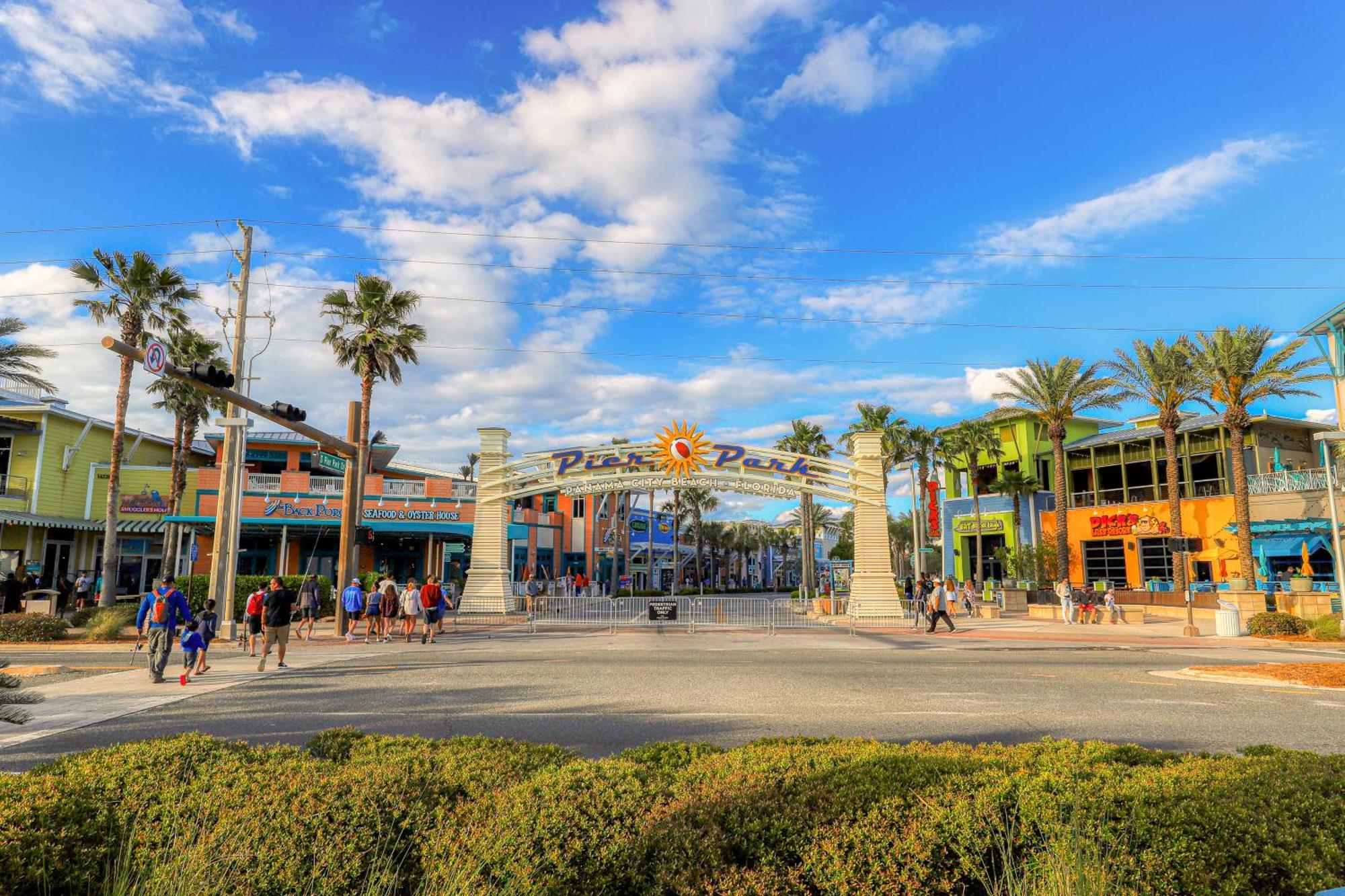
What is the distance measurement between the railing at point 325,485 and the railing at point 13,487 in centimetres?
1448

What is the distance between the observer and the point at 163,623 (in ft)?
45.8

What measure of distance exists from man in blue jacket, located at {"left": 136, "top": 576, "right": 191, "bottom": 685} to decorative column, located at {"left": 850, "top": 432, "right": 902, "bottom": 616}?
72.1ft

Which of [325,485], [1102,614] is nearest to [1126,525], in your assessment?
[1102,614]

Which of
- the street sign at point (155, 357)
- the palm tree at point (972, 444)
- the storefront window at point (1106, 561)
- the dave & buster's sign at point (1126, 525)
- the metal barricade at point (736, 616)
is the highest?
the palm tree at point (972, 444)

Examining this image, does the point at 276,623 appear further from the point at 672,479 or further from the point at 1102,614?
the point at 1102,614

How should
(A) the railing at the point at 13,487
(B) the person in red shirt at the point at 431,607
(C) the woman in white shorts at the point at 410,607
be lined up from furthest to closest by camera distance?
(A) the railing at the point at 13,487 → (C) the woman in white shorts at the point at 410,607 → (B) the person in red shirt at the point at 431,607

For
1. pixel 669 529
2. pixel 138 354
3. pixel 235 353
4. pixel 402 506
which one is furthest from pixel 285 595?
pixel 669 529

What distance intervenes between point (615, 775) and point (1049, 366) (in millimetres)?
42949

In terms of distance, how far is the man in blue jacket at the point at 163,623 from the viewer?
13844 millimetres

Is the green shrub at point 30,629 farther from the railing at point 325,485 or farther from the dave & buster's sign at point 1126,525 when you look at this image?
the dave & buster's sign at point 1126,525

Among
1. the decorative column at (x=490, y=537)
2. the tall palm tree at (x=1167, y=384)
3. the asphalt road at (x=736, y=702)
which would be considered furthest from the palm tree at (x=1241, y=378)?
the decorative column at (x=490, y=537)

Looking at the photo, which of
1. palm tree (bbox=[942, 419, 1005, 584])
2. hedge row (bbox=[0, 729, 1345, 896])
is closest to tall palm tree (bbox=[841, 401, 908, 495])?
palm tree (bbox=[942, 419, 1005, 584])

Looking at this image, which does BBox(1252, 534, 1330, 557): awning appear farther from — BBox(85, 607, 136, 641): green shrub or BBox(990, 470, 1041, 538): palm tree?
BBox(85, 607, 136, 641): green shrub

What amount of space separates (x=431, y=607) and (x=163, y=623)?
8.51 meters
